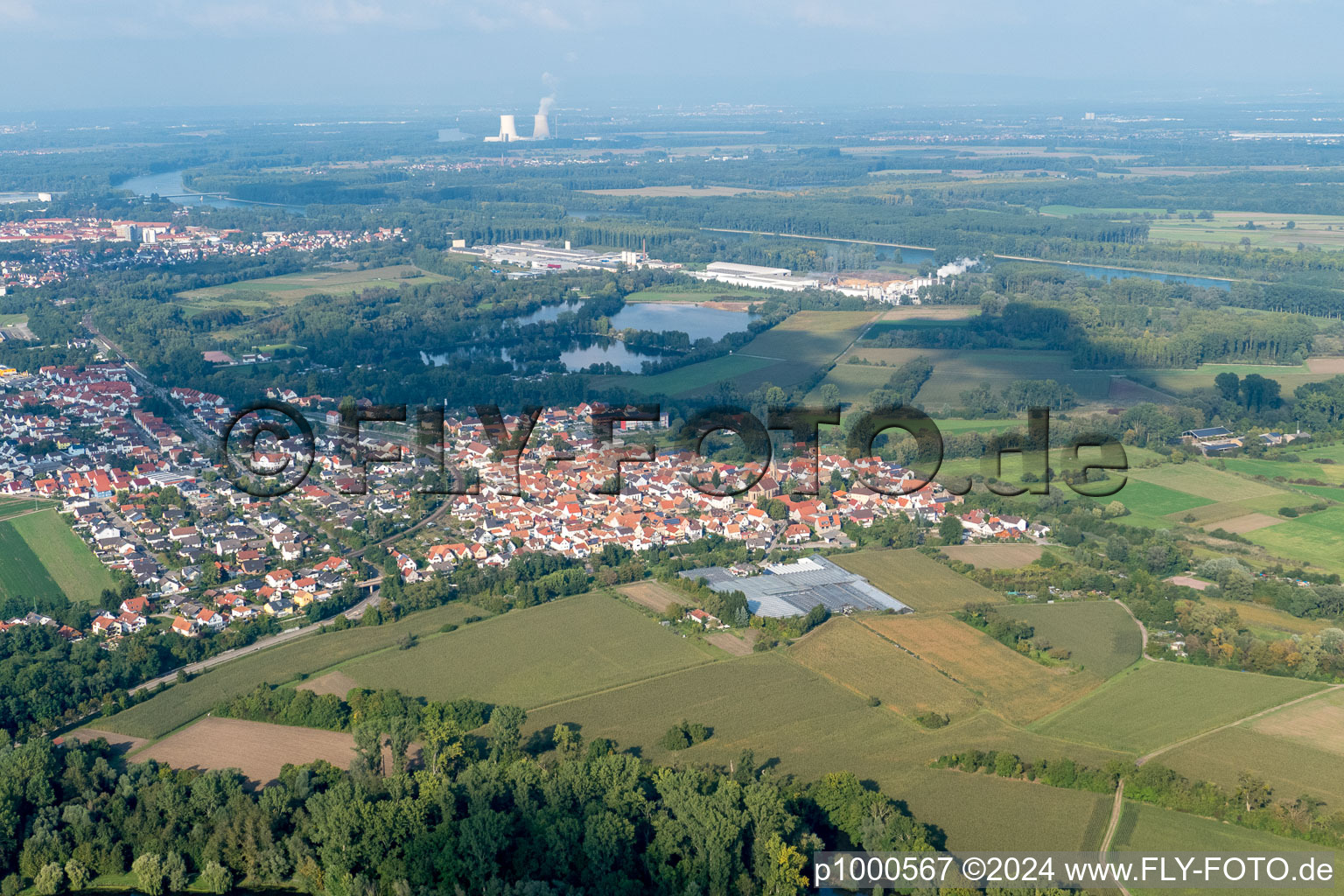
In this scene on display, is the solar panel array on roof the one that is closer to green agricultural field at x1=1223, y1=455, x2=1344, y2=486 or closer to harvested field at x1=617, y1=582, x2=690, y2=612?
harvested field at x1=617, y1=582, x2=690, y2=612

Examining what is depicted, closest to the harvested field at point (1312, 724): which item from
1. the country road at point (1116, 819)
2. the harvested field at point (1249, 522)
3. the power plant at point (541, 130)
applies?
the country road at point (1116, 819)

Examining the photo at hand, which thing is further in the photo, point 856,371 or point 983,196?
point 983,196

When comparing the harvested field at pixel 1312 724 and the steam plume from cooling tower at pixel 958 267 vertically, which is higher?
the steam plume from cooling tower at pixel 958 267

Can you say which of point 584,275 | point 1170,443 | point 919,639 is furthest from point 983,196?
point 919,639

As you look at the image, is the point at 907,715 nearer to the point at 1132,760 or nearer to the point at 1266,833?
the point at 1132,760

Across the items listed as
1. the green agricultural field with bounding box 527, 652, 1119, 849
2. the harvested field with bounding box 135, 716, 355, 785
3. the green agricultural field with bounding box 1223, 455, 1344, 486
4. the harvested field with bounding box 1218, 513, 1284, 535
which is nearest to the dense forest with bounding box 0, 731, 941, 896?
the harvested field with bounding box 135, 716, 355, 785

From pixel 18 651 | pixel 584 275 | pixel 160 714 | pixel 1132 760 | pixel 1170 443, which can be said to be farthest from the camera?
pixel 584 275

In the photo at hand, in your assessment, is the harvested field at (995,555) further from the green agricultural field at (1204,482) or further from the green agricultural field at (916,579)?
the green agricultural field at (1204,482)
